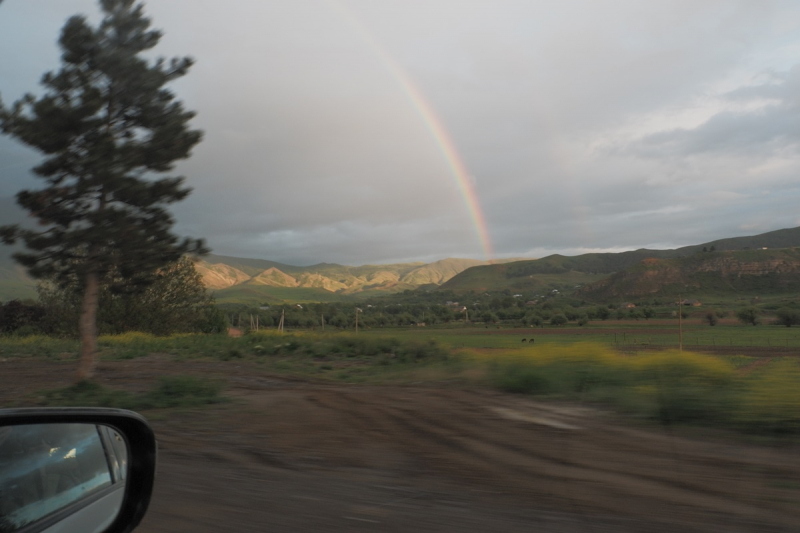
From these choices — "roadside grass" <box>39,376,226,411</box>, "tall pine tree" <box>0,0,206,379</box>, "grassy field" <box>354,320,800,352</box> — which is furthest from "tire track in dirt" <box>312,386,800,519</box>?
"grassy field" <box>354,320,800,352</box>

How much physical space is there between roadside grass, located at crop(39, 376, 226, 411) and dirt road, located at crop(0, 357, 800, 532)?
4.84 ft

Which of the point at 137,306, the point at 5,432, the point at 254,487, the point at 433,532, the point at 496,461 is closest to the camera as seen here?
the point at 5,432

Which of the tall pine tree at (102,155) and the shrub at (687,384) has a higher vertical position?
the tall pine tree at (102,155)

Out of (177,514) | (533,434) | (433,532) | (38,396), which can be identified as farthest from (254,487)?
(38,396)

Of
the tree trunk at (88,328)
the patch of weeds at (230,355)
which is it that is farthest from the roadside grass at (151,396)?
the patch of weeds at (230,355)

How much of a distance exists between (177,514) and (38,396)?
33.1ft

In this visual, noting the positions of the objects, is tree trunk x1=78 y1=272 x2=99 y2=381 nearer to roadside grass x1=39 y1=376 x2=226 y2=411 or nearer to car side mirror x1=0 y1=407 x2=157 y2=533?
roadside grass x1=39 y1=376 x2=226 y2=411

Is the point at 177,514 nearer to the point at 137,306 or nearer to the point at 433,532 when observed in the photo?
the point at 433,532

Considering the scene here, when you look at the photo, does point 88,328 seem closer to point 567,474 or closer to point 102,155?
point 102,155

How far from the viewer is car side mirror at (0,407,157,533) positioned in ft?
6.37

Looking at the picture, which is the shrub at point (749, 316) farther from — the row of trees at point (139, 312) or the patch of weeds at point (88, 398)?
the patch of weeds at point (88, 398)

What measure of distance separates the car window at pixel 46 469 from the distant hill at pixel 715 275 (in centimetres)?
15120

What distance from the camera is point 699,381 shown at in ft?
28.1

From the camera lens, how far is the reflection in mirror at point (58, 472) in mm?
1901
